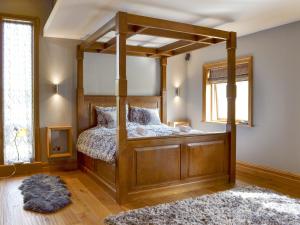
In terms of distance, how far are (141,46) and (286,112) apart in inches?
112

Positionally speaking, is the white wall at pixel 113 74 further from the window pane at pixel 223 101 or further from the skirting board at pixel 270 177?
the skirting board at pixel 270 177

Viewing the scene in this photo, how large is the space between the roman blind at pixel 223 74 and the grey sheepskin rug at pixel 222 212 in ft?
7.37

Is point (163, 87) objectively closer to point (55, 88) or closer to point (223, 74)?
point (223, 74)

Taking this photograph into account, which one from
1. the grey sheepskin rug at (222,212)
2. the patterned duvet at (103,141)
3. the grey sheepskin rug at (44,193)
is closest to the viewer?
the grey sheepskin rug at (222,212)

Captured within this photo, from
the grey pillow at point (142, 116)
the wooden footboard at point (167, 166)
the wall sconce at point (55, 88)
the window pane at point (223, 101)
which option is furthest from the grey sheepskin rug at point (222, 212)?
the wall sconce at point (55, 88)

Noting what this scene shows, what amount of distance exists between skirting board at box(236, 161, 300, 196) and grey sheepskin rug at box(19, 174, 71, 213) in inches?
106

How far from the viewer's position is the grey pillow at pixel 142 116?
5270 mm

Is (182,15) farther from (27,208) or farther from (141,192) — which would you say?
(27,208)

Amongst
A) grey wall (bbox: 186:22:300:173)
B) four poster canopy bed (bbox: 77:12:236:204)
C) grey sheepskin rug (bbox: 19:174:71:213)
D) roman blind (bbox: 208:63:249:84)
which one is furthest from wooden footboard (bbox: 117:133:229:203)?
roman blind (bbox: 208:63:249:84)

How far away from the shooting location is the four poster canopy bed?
329 centimetres

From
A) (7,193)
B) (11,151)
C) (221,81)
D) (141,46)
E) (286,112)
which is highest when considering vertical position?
(141,46)

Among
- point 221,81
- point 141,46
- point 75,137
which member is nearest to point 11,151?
point 75,137

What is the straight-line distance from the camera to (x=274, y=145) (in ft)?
14.7

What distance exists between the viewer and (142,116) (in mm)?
5309
